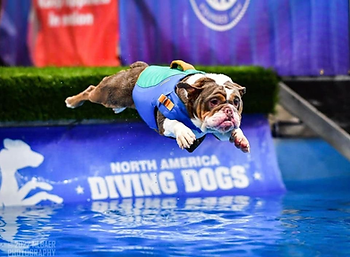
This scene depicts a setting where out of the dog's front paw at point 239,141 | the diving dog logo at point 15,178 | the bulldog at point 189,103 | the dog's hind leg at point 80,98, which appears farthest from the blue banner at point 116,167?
the dog's front paw at point 239,141

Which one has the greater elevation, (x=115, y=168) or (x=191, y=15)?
(x=191, y=15)

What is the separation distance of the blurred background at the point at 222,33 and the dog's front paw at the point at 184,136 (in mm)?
4975

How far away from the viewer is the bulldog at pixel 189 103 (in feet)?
17.5

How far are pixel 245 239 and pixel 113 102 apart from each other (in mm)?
1811

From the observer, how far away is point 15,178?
27.9 ft

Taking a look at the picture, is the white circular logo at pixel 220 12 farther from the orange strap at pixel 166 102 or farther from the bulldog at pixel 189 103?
the orange strap at pixel 166 102

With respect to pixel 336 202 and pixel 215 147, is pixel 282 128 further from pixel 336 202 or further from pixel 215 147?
pixel 336 202

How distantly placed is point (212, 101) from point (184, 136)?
33cm

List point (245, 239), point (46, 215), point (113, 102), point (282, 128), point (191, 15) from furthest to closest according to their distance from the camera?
point (282, 128)
point (191, 15)
point (46, 215)
point (113, 102)
point (245, 239)

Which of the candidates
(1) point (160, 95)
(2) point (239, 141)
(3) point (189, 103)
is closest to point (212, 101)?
(3) point (189, 103)

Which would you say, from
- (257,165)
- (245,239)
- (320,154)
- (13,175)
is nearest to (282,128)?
(320,154)

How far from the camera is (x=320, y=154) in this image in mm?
10758

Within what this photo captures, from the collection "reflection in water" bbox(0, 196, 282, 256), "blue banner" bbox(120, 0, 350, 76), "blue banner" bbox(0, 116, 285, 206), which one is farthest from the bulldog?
"blue banner" bbox(120, 0, 350, 76)

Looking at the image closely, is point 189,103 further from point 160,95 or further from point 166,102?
point 160,95
